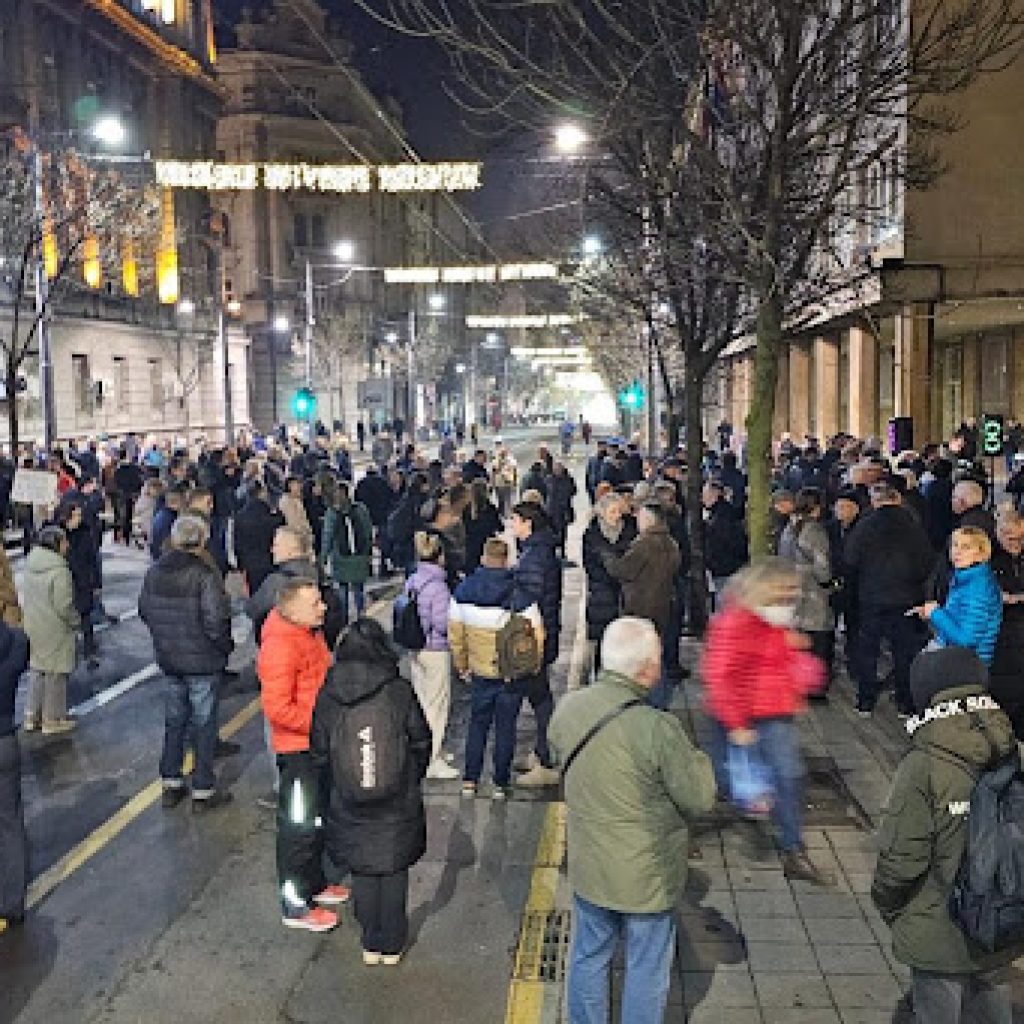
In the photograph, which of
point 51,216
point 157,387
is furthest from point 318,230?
point 51,216

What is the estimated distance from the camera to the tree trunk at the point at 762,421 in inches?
333

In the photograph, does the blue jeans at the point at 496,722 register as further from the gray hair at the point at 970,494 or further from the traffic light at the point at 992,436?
the traffic light at the point at 992,436

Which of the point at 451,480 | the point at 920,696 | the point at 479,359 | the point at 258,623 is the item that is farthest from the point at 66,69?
the point at 479,359

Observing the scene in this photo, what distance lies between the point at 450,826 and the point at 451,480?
24.2 ft

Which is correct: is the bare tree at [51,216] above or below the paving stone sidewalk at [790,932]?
above

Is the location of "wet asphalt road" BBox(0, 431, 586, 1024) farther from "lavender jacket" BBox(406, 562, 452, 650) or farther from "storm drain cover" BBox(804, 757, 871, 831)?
"storm drain cover" BBox(804, 757, 871, 831)

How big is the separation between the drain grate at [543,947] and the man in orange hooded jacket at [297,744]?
961 millimetres

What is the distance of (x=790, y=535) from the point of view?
979 cm

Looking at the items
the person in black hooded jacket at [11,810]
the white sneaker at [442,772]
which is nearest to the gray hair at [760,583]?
the white sneaker at [442,772]

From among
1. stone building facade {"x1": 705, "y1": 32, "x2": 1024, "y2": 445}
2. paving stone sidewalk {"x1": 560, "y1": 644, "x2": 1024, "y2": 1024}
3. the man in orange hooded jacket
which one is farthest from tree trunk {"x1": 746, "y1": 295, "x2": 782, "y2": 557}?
stone building facade {"x1": 705, "y1": 32, "x2": 1024, "y2": 445}

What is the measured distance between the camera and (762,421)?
28.8 feet

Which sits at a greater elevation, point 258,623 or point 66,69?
point 66,69

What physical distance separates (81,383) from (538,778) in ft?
114

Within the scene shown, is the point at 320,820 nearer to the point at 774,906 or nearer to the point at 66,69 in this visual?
the point at 774,906
